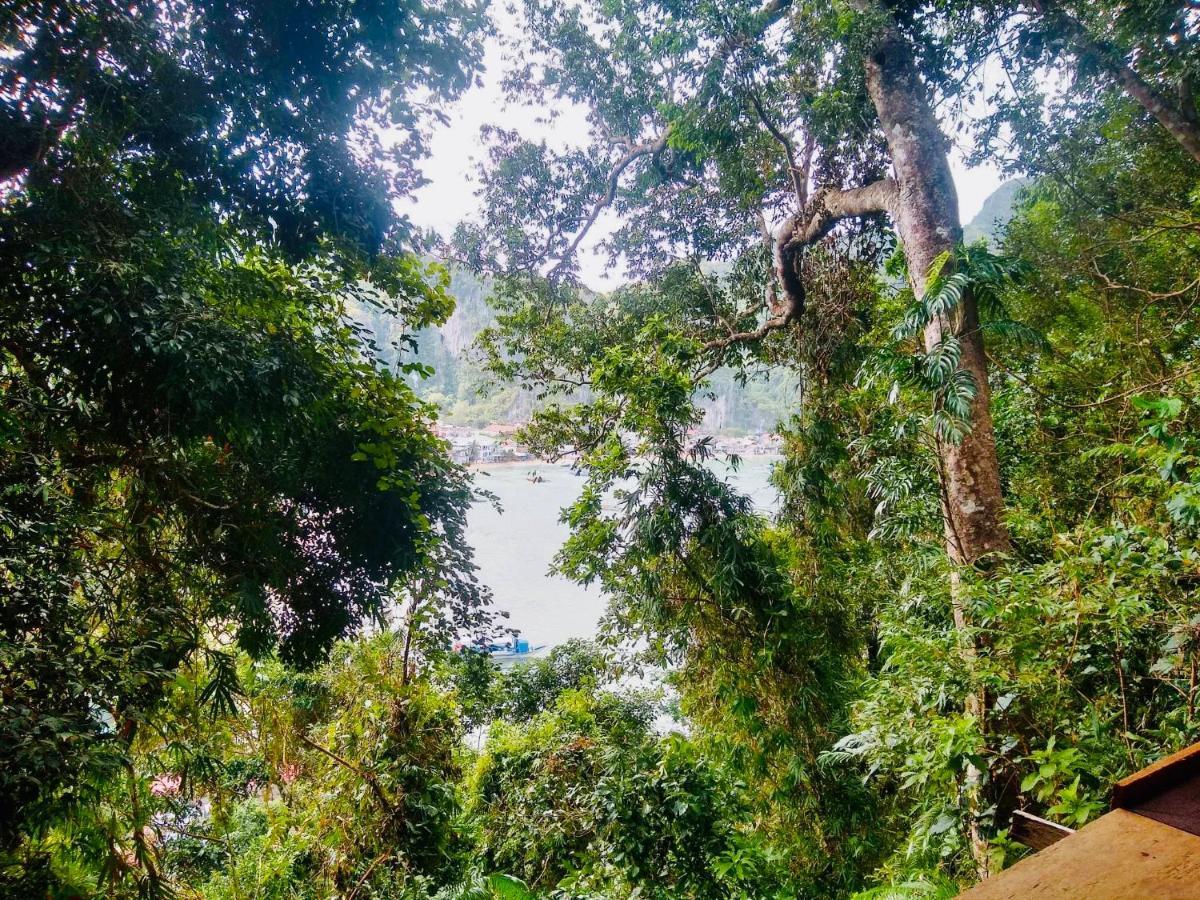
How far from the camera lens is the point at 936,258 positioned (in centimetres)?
245

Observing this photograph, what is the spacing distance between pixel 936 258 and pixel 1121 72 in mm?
2393

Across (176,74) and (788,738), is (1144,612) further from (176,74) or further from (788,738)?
(176,74)

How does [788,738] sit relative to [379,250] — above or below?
below

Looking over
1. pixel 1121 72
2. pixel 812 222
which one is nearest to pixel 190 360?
pixel 812 222

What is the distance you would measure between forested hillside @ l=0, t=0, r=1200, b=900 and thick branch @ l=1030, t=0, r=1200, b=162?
24 millimetres

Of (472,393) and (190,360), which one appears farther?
(472,393)

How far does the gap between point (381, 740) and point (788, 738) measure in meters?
2.89

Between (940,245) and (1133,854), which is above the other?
(940,245)

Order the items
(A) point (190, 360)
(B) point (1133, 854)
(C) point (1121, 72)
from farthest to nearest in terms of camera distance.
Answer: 1. (C) point (1121, 72)
2. (A) point (190, 360)
3. (B) point (1133, 854)

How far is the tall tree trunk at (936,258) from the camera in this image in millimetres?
2508

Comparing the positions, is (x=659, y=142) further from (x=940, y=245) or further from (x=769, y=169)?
(x=940, y=245)

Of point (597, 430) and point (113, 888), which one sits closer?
point (113, 888)


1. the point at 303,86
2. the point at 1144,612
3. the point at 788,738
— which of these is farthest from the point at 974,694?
the point at 303,86

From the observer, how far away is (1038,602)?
1.75m
